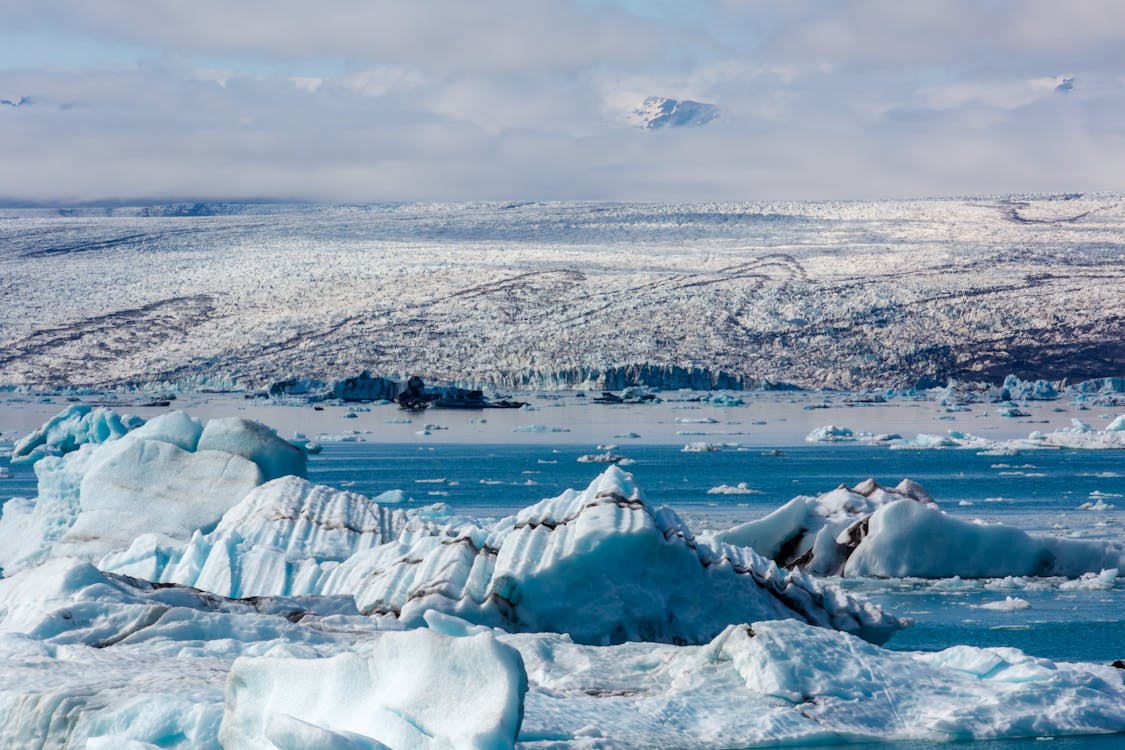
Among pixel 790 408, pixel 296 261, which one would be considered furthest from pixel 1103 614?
pixel 296 261

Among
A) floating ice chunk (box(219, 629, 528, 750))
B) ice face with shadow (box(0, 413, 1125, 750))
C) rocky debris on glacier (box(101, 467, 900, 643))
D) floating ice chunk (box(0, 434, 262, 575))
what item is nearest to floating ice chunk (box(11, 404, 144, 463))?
floating ice chunk (box(0, 434, 262, 575))

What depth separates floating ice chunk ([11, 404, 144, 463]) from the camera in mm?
21203

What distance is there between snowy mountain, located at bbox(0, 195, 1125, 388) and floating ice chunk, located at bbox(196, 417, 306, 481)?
4901 centimetres

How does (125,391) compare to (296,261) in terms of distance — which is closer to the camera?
(125,391)

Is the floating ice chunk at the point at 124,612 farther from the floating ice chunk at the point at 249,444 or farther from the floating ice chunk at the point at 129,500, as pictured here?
the floating ice chunk at the point at 249,444

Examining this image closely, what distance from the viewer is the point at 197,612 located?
7.43 meters

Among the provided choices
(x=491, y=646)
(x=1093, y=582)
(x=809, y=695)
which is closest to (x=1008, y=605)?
(x=1093, y=582)

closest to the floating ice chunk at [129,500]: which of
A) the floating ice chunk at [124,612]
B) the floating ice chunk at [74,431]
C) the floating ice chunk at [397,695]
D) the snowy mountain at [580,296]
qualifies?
the floating ice chunk at [124,612]

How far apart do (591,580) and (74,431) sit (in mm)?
17015

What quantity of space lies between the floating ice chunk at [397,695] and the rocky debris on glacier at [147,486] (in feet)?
25.2

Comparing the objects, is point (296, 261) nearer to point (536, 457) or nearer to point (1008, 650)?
point (536, 457)

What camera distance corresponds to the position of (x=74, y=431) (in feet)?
77.5

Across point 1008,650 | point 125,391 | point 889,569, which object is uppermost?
point 1008,650

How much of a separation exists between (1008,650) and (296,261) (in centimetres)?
8044
